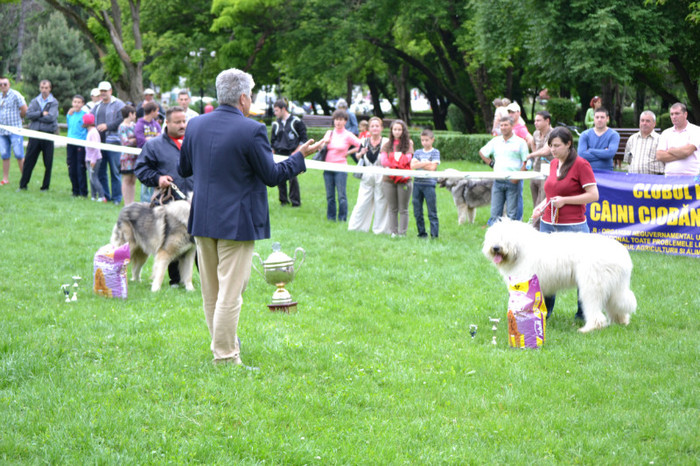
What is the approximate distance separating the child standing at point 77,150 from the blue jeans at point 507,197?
8746 mm

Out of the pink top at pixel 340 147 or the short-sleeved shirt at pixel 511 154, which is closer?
the short-sleeved shirt at pixel 511 154

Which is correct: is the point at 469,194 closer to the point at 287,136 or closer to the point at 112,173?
the point at 287,136

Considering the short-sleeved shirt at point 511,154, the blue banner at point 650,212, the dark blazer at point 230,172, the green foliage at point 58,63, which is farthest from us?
the green foliage at point 58,63

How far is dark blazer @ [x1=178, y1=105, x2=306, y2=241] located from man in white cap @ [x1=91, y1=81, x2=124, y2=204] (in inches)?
398

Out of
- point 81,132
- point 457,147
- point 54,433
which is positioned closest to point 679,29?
point 457,147

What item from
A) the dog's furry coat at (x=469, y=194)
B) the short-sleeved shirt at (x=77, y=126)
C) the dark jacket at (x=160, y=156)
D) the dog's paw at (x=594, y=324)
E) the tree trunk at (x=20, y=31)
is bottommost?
the dog's paw at (x=594, y=324)

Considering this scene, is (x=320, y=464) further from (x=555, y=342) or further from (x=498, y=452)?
(x=555, y=342)

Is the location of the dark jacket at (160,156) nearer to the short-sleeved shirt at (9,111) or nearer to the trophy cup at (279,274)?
the trophy cup at (279,274)

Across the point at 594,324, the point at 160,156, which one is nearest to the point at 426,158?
the point at 160,156

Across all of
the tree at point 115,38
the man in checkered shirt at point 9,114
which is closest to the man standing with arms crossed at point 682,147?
the man in checkered shirt at point 9,114

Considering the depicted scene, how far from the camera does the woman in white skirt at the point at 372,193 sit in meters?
12.8

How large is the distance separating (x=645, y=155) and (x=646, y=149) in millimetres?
93

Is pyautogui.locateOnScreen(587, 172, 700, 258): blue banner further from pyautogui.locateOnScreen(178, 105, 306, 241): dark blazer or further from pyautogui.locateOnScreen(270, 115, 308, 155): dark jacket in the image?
pyautogui.locateOnScreen(178, 105, 306, 241): dark blazer

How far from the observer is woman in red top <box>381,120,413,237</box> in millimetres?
12164
